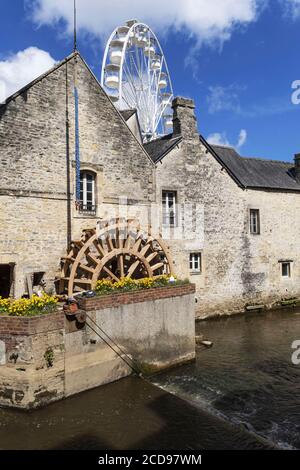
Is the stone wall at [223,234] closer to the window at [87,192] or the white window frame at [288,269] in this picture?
the white window frame at [288,269]

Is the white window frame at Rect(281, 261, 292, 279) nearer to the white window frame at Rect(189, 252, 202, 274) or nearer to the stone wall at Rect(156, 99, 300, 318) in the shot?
the stone wall at Rect(156, 99, 300, 318)

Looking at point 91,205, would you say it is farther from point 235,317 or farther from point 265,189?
point 265,189

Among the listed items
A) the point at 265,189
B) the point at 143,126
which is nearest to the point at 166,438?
the point at 265,189

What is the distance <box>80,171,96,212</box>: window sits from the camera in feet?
38.8

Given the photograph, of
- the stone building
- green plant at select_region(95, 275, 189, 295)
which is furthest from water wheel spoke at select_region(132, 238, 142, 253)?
the stone building

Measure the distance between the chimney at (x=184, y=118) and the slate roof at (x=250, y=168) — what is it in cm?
34

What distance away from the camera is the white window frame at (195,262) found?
14680mm

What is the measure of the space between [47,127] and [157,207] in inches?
185

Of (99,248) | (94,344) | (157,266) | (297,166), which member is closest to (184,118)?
(157,266)

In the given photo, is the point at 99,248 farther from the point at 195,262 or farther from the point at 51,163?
the point at 195,262

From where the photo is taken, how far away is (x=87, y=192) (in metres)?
12.0

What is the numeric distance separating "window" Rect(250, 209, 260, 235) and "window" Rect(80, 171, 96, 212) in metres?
7.76
